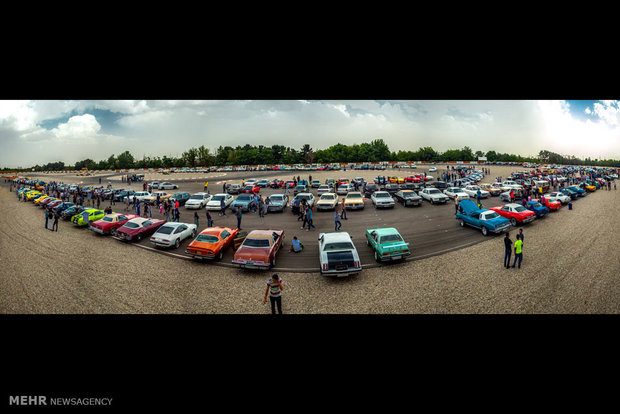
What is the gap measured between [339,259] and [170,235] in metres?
7.87

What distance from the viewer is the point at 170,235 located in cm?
1086

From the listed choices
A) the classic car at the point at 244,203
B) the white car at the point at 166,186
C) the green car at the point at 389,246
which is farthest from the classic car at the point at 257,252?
the white car at the point at 166,186

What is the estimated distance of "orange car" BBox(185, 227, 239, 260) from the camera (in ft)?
30.4

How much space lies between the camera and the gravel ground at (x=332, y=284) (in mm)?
6555

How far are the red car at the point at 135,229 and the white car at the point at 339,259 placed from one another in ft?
31.0

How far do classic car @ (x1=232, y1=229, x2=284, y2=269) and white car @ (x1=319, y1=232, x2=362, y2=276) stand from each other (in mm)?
1916

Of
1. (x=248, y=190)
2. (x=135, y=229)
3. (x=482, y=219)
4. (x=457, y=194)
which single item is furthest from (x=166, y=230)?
(x=457, y=194)

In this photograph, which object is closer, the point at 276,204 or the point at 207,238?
the point at 207,238

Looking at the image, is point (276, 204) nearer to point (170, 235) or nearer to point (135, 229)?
point (170, 235)

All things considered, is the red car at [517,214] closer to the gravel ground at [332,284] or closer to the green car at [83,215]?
the gravel ground at [332,284]

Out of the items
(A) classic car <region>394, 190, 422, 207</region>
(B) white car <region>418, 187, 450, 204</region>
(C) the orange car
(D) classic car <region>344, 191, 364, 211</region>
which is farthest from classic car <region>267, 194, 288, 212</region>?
(B) white car <region>418, 187, 450, 204</region>
